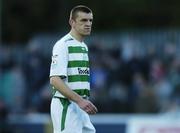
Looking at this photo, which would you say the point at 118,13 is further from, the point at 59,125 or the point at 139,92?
the point at 59,125

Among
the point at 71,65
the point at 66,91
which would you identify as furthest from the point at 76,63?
the point at 66,91

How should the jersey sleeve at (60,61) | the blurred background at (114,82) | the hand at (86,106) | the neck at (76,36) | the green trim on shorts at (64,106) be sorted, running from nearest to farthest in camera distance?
1. the hand at (86,106)
2. the jersey sleeve at (60,61)
3. the green trim on shorts at (64,106)
4. the neck at (76,36)
5. the blurred background at (114,82)

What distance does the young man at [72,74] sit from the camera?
1069 centimetres

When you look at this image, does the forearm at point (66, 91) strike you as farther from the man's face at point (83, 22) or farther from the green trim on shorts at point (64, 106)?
the man's face at point (83, 22)

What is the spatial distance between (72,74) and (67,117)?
49 cm

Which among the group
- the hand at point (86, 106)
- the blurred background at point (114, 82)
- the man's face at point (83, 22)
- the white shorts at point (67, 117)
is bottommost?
the blurred background at point (114, 82)

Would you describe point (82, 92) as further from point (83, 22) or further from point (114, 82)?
point (114, 82)

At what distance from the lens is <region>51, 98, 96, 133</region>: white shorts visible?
10.7 meters

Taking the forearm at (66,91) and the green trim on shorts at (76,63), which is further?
the green trim on shorts at (76,63)

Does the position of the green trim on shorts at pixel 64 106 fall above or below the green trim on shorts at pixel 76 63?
below

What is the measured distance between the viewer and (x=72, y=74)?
35.3 feet

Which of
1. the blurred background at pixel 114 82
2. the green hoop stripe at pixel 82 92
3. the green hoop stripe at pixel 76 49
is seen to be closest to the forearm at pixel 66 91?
the green hoop stripe at pixel 82 92

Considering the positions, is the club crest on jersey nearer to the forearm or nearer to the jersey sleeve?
the jersey sleeve

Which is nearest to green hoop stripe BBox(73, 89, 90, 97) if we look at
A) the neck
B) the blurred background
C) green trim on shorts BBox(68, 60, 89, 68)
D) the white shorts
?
the white shorts
